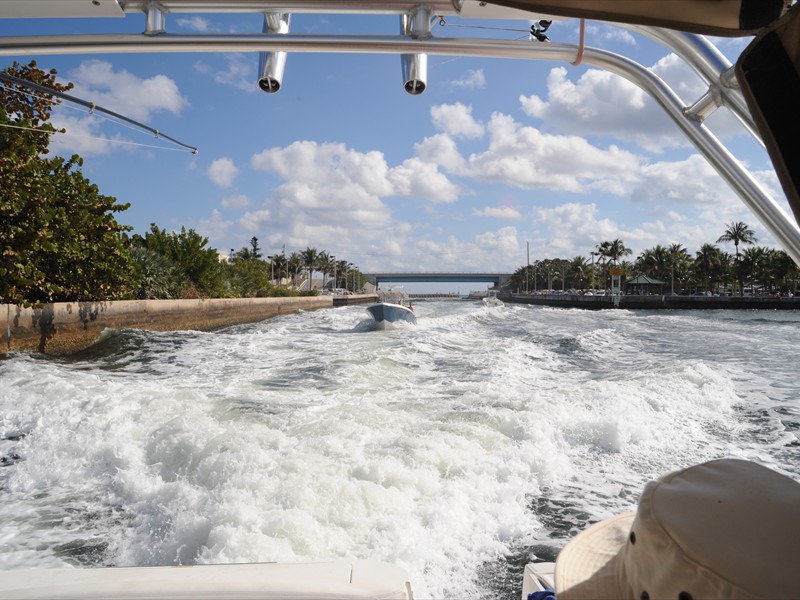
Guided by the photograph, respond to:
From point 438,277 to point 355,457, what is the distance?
12389 cm

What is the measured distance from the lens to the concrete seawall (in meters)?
10.8

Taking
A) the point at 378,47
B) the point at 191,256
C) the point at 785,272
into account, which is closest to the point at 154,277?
the point at 191,256

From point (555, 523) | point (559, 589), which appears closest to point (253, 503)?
point (555, 523)

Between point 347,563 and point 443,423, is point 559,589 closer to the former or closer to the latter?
point 347,563

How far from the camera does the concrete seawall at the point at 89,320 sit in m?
10.8

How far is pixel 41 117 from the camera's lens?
45.7 feet

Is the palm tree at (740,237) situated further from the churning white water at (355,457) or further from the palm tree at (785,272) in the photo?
the churning white water at (355,457)

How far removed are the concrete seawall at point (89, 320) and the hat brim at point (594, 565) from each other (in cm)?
1255

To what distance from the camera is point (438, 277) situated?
419ft

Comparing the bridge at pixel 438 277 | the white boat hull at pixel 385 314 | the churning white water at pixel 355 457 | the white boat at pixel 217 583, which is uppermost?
the bridge at pixel 438 277

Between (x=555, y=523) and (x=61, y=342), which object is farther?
(x=61, y=342)

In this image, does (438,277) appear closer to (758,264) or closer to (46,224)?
(758,264)

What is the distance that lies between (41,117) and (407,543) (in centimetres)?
1619

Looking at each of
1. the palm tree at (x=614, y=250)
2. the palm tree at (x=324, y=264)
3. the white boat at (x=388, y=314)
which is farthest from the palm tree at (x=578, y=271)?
the white boat at (x=388, y=314)
